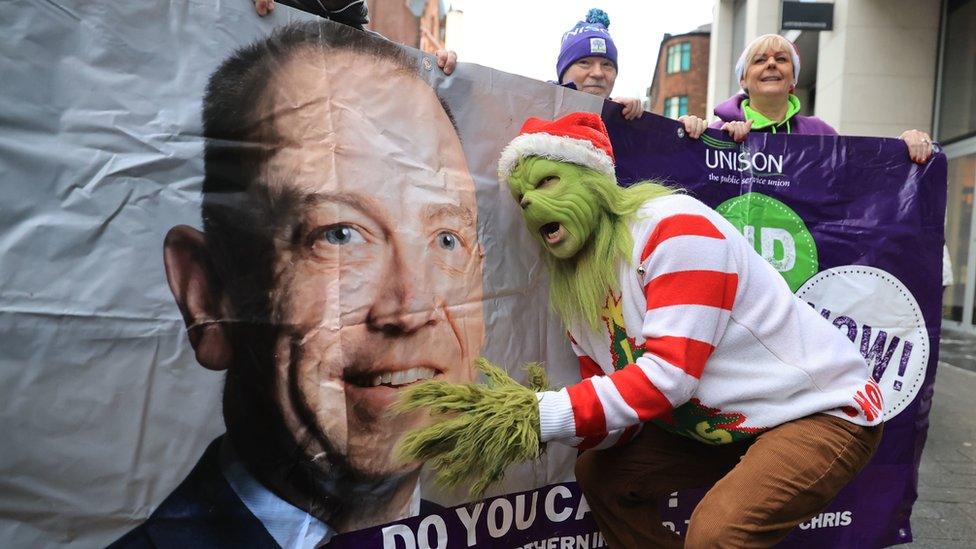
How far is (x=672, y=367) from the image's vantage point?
4.95 feet

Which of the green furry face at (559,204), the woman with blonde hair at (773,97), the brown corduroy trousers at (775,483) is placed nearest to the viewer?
the brown corduroy trousers at (775,483)

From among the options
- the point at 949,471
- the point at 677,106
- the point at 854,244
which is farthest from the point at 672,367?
the point at 677,106

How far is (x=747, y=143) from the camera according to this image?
247cm

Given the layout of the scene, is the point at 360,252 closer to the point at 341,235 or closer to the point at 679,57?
the point at 341,235

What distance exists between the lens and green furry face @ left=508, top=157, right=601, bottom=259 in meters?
1.69

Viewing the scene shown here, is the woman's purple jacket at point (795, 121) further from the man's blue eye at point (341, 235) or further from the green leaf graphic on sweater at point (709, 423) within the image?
the man's blue eye at point (341, 235)

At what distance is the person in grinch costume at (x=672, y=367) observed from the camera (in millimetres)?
1526

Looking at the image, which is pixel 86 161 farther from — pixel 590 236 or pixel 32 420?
pixel 590 236

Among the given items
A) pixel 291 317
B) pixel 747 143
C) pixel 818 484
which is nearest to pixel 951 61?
pixel 747 143

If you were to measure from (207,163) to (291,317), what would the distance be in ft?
1.33

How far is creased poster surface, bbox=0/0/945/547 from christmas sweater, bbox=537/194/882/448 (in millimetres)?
449

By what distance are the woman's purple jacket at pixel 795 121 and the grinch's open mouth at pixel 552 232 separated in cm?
114

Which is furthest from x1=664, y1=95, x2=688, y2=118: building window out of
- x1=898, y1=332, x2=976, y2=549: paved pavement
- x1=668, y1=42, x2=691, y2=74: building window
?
x1=898, y1=332, x2=976, y2=549: paved pavement

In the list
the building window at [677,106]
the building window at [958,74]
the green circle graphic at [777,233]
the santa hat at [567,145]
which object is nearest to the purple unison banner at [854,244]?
the green circle graphic at [777,233]
